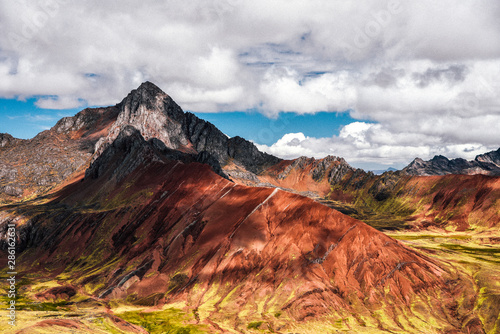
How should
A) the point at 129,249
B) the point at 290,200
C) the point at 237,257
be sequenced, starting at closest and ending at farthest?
the point at 237,257 < the point at 290,200 < the point at 129,249

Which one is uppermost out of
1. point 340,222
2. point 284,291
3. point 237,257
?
point 340,222

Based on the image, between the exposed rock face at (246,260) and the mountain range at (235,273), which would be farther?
the exposed rock face at (246,260)

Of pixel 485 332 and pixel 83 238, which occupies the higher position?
pixel 83 238

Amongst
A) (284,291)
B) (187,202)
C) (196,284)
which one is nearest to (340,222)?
(284,291)

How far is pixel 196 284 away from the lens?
341 ft

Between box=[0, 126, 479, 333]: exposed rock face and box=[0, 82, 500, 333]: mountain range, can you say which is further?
box=[0, 126, 479, 333]: exposed rock face

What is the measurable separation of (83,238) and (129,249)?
33.3m

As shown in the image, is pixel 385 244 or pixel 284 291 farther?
pixel 385 244

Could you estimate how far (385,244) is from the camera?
99250 mm

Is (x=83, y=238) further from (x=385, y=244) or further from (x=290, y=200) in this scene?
(x=385, y=244)

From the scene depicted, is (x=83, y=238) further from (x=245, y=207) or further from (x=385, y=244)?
(x=385, y=244)

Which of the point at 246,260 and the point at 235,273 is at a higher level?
the point at 246,260

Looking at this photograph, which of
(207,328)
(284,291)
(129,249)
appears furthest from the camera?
(129,249)

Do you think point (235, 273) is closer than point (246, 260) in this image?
Yes
